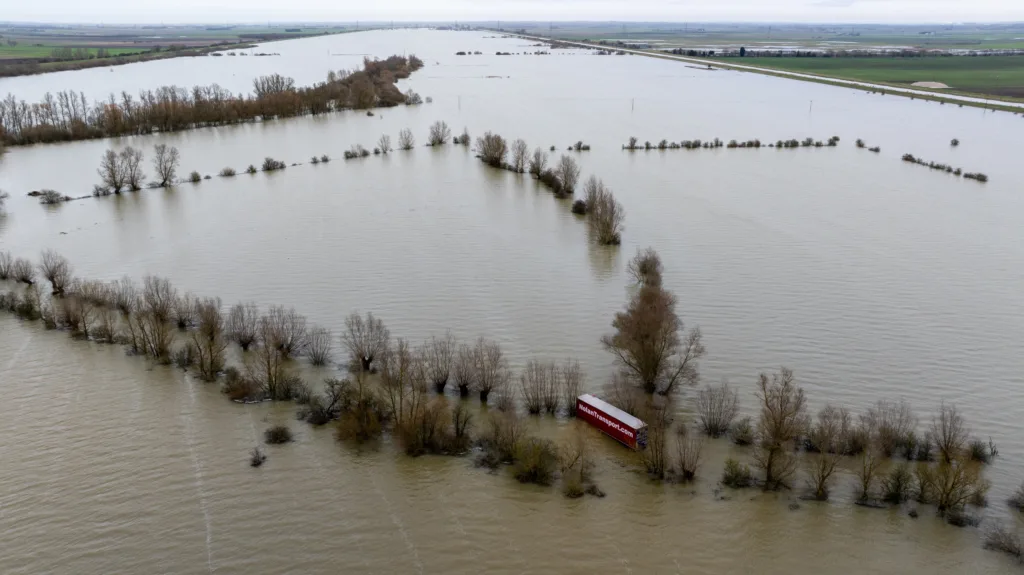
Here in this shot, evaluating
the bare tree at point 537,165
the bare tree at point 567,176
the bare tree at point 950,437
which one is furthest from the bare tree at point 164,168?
the bare tree at point 950,437

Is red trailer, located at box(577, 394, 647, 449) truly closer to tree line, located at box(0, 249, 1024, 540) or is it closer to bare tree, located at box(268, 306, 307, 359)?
tree line, located at box(0, 249, 1024, 540)

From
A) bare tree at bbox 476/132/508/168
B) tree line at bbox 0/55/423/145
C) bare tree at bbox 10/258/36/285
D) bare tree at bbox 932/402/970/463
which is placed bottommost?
bare tree at bbox 932/402/970/463

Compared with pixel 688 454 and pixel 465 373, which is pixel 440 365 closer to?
pixel 465 373

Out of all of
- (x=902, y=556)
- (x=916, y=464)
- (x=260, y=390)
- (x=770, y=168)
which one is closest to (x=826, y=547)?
(x=902, y=556)

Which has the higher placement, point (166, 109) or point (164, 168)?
point (166, 109)

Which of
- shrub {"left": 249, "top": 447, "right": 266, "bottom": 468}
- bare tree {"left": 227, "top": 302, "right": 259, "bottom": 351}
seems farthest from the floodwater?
bare tree {"left": 227, "top": 302, "right": 259, "bottom": 351}

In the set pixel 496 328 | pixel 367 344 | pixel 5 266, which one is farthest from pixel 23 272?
pixel 496 328

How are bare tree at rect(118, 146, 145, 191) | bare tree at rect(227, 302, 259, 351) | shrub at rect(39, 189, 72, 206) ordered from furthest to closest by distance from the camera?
bare tree at rect(118, 146, 145, 191) → shrub at rect(39, 189, 72, 206) → bare tree at rect(227, 302, 259, 351)

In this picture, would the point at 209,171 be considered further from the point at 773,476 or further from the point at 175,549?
the point at 773,476
